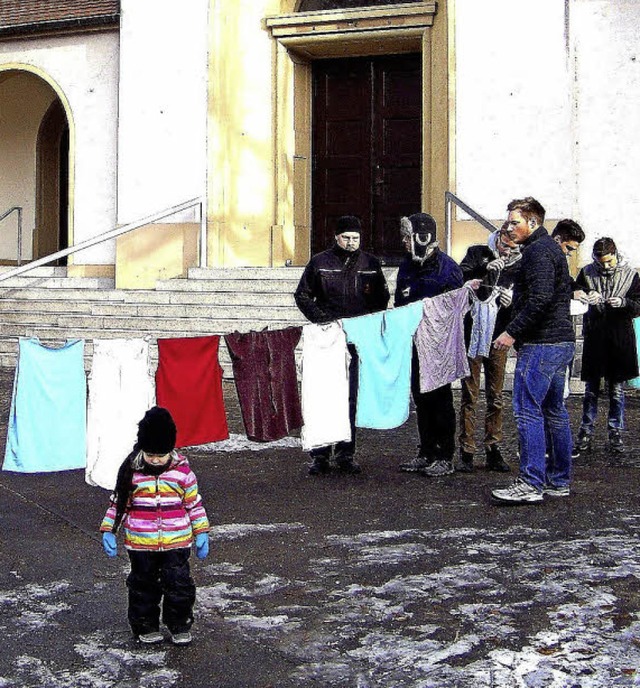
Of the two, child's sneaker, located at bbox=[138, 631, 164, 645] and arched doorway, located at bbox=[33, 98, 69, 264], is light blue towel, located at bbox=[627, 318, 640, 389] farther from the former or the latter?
arched doorway, located at bbox=[33, 98, 69, 264]

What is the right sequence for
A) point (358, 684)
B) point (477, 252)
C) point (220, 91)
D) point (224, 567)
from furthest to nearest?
point (220, 91) < point (477, 252) < point (224, 567) < point (358, 684)

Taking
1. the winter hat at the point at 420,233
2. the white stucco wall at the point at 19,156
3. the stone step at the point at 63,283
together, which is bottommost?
the winter hat at the point at 420,233

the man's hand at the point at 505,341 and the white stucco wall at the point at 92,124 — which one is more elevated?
the white stucco wall at the point at 92,124

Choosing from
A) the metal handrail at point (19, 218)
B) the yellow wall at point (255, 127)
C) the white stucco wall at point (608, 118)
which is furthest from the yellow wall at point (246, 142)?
the metal handrail at point (19, 218)

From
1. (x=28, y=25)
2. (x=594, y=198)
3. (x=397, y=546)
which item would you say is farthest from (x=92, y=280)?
(x=397, y=546)

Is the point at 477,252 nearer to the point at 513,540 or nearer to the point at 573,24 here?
the point at 513,540

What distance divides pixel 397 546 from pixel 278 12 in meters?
11.9

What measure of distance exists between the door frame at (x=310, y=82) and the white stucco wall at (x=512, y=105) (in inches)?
13.3

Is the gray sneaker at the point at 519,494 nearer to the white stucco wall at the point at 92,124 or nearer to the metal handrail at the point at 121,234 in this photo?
the metal handrail at the point at 121,234

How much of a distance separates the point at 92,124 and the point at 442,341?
35.6 feet

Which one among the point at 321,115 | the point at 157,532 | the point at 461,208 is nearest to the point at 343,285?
the point at 157,532

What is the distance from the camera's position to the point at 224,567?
5.65 m

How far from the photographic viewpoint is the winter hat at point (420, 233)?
8.00 m

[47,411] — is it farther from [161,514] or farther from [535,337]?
[535,337]
